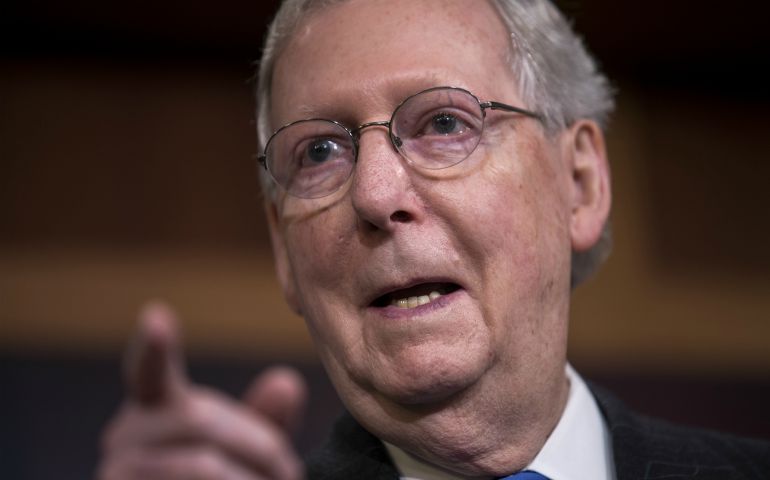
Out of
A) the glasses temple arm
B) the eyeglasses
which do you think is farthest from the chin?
the glasses temple arm

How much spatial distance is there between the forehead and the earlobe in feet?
0.65

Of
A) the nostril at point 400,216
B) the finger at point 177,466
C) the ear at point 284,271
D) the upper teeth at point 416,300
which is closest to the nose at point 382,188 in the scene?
the nostril at point 400,216

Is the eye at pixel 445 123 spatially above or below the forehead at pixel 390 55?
below

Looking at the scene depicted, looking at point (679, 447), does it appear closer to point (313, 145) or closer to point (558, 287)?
point (558, 287)

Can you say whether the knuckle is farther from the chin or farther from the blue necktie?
the blue necktie

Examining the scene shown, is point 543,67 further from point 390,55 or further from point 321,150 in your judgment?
point 321,150

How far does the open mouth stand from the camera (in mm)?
1340

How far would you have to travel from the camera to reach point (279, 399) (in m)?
Result: 0.94

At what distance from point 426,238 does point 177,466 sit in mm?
538

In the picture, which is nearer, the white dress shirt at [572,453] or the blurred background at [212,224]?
the white dress shirt at [572,453]

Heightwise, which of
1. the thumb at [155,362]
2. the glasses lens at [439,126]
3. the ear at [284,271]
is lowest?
the thumb at [155,362]

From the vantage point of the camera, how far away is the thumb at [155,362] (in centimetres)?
87

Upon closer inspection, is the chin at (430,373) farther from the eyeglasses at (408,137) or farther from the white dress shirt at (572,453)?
the eyeglasses at (408,137)

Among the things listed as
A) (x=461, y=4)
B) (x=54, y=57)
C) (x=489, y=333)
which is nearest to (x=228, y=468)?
(x=489, y=333)
